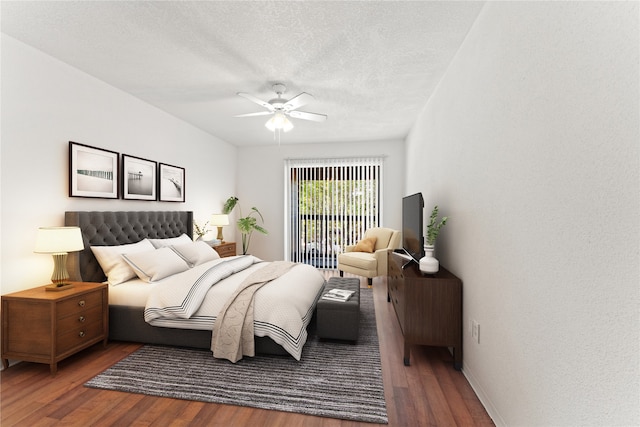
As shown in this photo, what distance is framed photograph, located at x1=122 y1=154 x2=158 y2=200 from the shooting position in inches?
135

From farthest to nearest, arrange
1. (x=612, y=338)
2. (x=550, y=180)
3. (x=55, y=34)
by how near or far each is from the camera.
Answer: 1. (x=55, y=34)
2. (x=550, y=180)
3. (x=612, y=338)

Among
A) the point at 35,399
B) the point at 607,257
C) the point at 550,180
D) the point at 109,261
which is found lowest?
the point at 35,399

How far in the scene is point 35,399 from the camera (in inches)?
74.9

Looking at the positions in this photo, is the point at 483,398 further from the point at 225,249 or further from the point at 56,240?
the point at 225,249

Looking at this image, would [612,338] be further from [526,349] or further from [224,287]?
[224,287]

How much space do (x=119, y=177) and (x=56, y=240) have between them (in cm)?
130

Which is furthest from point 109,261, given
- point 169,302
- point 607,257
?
point 607,257

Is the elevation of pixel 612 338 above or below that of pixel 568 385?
above

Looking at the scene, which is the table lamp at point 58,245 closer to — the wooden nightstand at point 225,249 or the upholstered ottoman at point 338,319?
the upholstered ottoman at point 338,319

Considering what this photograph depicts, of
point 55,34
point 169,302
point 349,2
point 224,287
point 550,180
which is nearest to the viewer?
point 550,180

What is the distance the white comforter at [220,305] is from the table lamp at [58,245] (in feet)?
2.21

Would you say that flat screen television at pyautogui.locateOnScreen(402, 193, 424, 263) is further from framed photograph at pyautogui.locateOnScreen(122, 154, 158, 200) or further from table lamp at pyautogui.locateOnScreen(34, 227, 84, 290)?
framed photograph at pyautogui.locateOnScreen(122, 154, 158, 200)

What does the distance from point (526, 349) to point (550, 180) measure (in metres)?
0.83

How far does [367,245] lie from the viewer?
198 inches
